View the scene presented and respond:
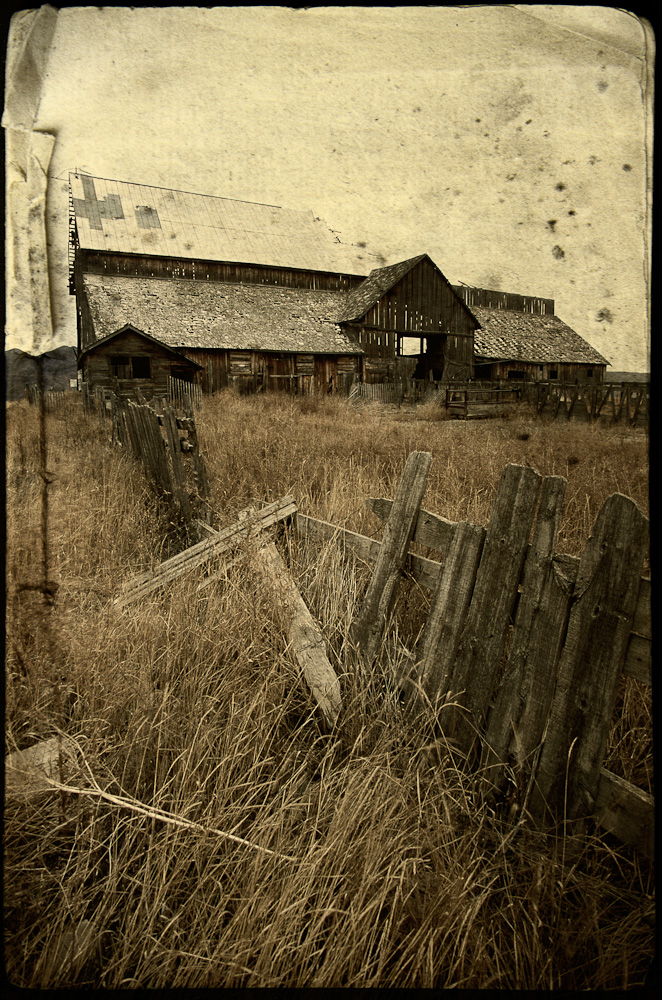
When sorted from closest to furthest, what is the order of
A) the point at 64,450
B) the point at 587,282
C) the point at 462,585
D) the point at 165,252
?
the point at 462,585 < the point at 587,282 < the point at 64,450 < the point at 165,252

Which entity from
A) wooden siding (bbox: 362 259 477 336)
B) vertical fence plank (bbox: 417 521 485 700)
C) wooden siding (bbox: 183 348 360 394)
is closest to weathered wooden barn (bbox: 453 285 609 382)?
wooden siding (bbox: 362 259 477 336)

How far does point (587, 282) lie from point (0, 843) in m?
2.69

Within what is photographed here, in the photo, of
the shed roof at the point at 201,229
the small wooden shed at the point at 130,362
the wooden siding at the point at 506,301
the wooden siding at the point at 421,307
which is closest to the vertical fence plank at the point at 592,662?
the small wooden shed at the point at 130,362

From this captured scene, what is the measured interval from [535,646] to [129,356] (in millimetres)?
21585

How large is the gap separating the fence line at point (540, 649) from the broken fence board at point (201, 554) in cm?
144

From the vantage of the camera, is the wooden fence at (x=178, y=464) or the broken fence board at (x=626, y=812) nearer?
the broken fence board at (x=626, y=812)

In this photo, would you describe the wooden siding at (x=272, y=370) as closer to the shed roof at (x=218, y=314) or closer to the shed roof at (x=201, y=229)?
the shed roof at (x=218, y=314)

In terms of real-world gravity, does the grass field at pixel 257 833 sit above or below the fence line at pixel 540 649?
below

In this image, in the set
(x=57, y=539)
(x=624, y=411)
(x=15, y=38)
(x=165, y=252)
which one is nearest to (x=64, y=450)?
(x=57, y=539)

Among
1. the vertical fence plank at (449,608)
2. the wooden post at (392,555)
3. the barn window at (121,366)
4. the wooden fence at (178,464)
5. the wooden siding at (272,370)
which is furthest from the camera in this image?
the wooden siding at (272,370)

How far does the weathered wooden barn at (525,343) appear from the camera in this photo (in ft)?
98.4

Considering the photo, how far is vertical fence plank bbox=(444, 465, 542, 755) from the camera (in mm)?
1544

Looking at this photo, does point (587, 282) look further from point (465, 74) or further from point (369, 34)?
point (369, 34)

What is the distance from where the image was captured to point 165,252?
25.5 metres
